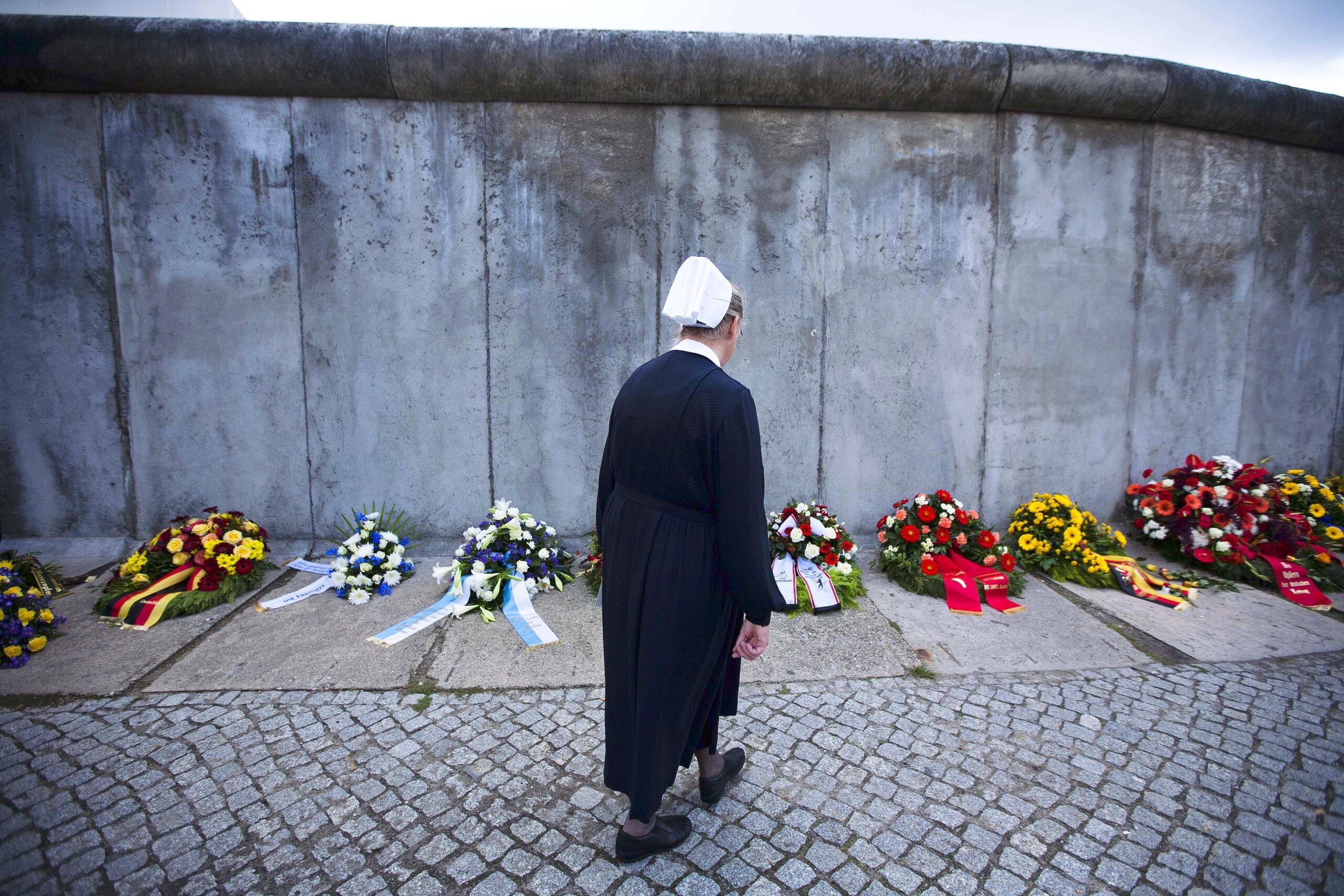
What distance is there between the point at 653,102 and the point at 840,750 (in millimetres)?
4606

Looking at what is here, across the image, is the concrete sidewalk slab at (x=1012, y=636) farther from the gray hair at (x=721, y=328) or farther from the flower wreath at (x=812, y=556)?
the gray hair at (x=721, y=328)

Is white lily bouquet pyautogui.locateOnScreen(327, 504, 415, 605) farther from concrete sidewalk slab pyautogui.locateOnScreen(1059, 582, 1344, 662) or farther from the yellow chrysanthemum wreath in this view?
concrete sidewalk slab pyautogui.locateOnScreen(1059, 582, 1344, 662)

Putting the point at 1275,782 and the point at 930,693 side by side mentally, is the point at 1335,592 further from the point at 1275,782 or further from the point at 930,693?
the point at 930,693

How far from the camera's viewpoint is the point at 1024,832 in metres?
2.52

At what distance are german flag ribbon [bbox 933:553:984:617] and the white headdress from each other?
10.6 ft

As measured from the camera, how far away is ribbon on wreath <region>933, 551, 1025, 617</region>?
451cm

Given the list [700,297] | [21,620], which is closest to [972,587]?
[700,297]

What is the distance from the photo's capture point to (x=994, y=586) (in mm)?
4625

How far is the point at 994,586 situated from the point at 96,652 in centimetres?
545

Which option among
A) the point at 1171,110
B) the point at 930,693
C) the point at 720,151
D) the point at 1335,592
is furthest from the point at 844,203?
the point at 1335,592

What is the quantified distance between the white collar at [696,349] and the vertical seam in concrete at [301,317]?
416 centimetres

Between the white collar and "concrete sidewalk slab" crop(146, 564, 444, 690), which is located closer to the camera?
the white collar

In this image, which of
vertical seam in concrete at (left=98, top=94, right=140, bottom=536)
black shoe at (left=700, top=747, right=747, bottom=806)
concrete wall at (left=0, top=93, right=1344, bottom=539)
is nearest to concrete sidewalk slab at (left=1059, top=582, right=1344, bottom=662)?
concrete wall at (left=0, top=93, right=1344, bottom=539)

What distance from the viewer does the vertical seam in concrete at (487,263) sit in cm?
518
